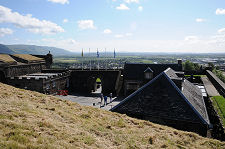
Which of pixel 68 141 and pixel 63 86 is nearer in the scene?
pixel 68 141

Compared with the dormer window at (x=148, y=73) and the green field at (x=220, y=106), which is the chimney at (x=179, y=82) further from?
the dormer window at (x=148, y=73)

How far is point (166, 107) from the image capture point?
15227mm

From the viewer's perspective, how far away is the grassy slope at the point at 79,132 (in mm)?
7676

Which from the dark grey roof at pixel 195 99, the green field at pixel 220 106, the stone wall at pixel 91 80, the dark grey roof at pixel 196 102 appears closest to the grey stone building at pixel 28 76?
the stone wall at pixel 91 80

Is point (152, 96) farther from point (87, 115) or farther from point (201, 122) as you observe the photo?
point (87, 115)

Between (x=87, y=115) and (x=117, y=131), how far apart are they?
308cm

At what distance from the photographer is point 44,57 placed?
5222 centimetres

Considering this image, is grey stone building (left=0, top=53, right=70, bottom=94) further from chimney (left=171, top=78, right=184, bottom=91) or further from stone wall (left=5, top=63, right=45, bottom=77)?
chimney (left=171, top=78, right=184, bottom=91)

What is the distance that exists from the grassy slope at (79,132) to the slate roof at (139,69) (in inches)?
1051

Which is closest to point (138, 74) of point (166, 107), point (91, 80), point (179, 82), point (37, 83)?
point (91, 80)

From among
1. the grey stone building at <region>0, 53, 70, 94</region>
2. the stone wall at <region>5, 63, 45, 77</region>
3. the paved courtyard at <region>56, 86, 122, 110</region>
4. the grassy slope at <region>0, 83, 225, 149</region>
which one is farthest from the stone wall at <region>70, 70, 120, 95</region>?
the grassy slope at <region>0, 83, 225, 149</region>

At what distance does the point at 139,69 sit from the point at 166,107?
26886 mm

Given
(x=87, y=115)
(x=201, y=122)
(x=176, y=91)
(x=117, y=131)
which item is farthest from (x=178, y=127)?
(x=87, y=115)

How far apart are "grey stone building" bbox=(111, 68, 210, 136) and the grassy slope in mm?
1848
